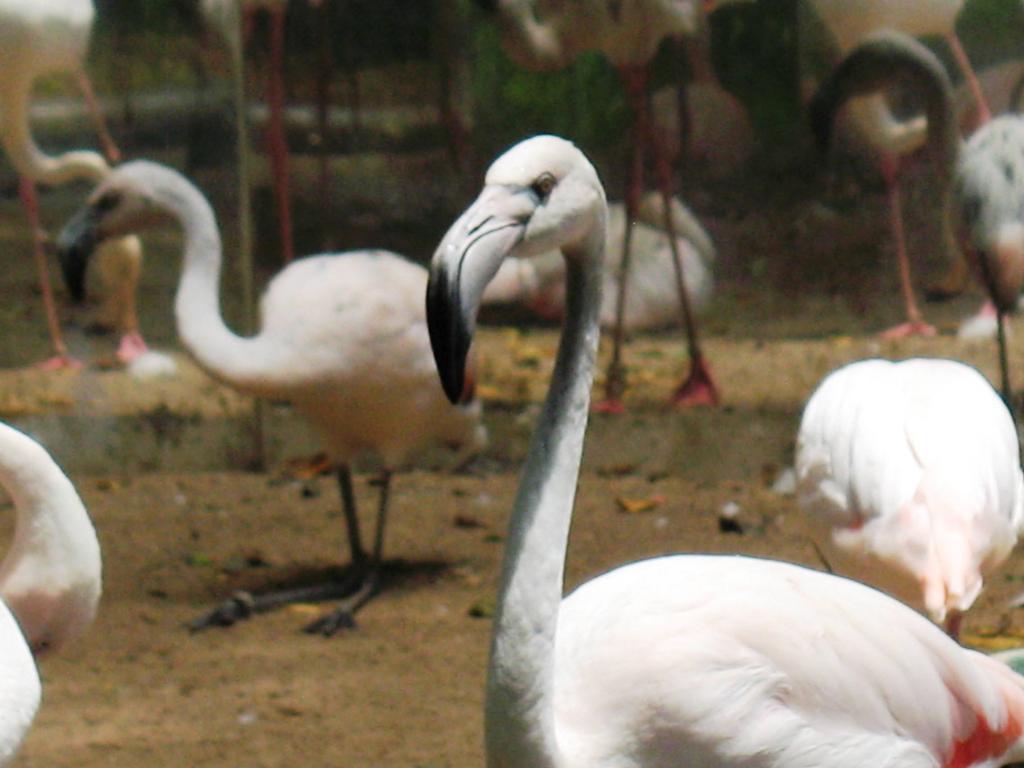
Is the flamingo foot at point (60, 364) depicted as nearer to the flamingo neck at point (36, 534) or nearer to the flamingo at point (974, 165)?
the flamingo at point (974, 165)

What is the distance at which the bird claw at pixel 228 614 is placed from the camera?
4125 millimetres

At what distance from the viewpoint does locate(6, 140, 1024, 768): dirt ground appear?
3.80m

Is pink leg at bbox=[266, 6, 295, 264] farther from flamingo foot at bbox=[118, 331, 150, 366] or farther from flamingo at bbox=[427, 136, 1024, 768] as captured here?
flamingo at bbox=[427, 136, 1024, 768]

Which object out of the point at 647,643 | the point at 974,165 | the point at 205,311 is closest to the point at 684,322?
the point at 974,165

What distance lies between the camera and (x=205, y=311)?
4.24 metres

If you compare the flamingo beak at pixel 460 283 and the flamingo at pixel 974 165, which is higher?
the flamingo beak at pixel 460 283

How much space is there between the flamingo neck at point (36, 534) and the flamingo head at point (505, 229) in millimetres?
879

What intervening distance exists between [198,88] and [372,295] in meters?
1.61

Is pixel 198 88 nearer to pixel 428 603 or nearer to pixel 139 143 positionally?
pixel 139 143

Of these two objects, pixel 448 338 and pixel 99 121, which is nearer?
pixel 448 338

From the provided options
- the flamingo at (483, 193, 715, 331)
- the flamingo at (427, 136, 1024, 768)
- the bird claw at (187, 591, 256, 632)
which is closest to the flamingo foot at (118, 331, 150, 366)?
the flamingo at (483, 193, 715, 331)

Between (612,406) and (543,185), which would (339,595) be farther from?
(543,185)

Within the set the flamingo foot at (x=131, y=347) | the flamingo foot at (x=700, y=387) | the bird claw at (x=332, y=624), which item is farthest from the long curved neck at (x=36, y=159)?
the flamingo foot at (x=700, y=387)

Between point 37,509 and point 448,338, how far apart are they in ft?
3.26
